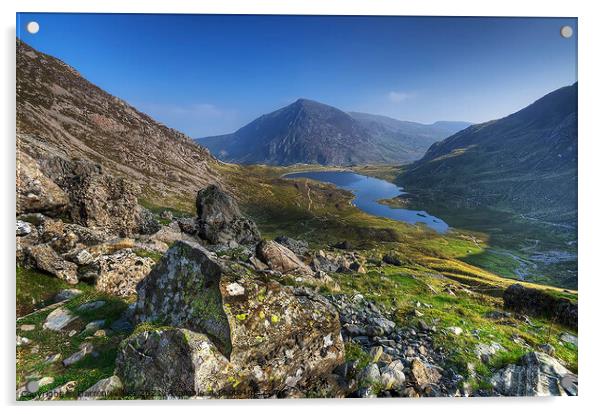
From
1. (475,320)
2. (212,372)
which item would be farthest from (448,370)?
(212,372)

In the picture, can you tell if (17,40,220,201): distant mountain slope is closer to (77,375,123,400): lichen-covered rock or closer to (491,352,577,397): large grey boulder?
(77,375,123,400): lichen-covered rock

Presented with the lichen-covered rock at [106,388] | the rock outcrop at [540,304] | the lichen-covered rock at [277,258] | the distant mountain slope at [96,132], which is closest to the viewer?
the lichen-covered rock at [106,388]

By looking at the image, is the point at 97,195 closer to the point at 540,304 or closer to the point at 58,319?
the point at 58,319

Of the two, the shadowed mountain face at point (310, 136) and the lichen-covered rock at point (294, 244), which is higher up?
the shadowed mountain face at point (310, 136)

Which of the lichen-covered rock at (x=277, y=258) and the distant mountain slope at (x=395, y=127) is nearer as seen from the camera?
the lichen-covered rock at (x=277, y=258)

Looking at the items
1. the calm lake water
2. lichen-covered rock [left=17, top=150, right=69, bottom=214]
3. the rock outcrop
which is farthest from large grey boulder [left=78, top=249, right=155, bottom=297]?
the calm lake water

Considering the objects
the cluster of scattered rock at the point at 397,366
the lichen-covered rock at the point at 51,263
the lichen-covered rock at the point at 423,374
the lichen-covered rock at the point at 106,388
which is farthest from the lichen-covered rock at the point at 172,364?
the lichen-covered rock at the point at 51,263
